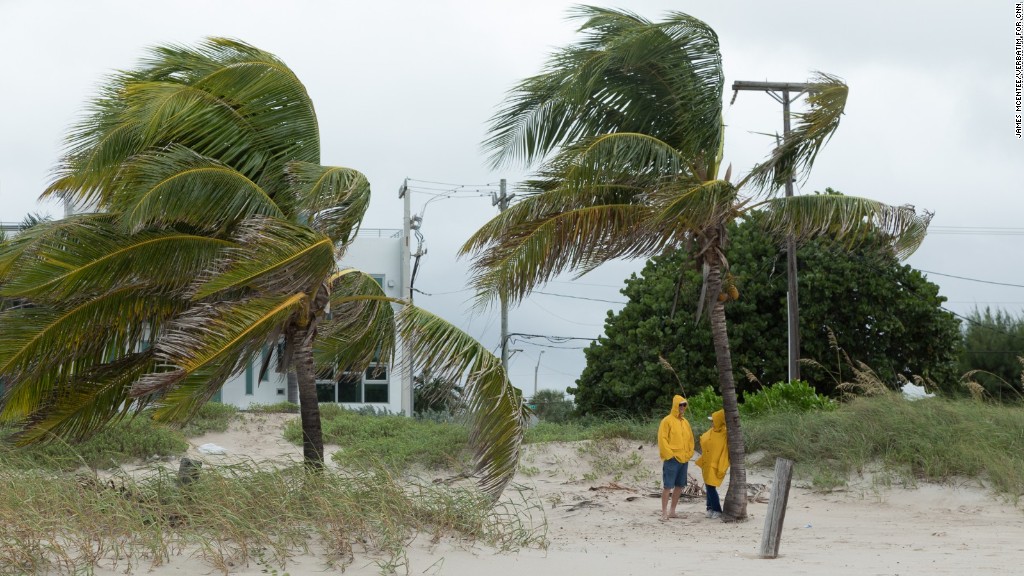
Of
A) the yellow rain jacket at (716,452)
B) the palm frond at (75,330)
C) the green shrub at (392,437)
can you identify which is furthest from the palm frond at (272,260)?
the green shrub at (392,437)

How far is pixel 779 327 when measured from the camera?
25.0 m

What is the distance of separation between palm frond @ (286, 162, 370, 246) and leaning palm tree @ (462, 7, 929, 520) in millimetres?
1999

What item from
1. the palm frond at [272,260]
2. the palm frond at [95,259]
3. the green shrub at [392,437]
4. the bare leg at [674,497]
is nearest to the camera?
the palm frond at [272,260]

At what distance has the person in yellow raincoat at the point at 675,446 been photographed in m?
12.9

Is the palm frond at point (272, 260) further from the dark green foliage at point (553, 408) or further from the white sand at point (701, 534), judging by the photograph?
the dark green foliage at point (553, 408)

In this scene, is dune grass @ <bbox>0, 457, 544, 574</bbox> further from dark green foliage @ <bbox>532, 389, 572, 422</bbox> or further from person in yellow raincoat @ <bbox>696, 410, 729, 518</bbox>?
dark green foliage @ <bbox>532, 389, 572, 422</bbox>

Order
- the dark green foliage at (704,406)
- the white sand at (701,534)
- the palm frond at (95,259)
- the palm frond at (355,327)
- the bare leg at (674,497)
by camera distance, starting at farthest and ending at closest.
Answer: the dark green foliage at (704,406) < the bare leg at (674,497) < the palm frond at (355,327) < the palm frond at (95,259) < the white sand at (701,534)

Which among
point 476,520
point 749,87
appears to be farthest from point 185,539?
point 749,87

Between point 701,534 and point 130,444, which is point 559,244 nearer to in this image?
point 701,534

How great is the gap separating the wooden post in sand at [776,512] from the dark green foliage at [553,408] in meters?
17.3

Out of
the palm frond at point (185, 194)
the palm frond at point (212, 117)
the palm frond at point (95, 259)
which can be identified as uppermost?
the palm frond at point (212, 117)

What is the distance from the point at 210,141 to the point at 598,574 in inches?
248

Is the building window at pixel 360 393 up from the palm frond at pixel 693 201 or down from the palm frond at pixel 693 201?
down

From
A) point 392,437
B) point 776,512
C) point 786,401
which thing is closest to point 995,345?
point 786,401
